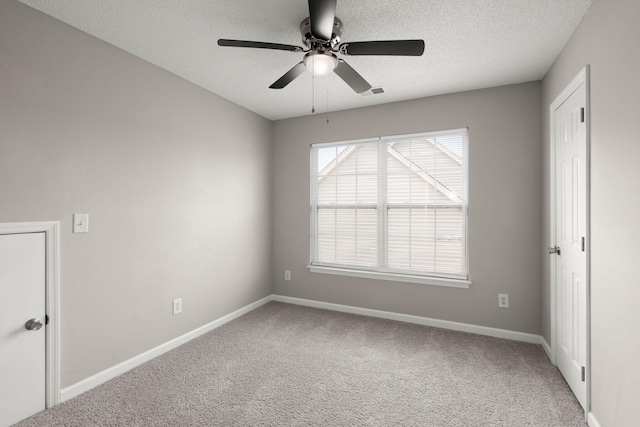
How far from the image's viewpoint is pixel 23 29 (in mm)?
1901

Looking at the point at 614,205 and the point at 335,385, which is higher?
the point at 614,205

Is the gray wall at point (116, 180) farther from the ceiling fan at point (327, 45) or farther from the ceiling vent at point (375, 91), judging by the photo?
the ceiling vent at point (375, 91)

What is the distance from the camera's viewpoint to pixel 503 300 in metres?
3.15

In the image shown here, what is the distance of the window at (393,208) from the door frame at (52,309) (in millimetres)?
2656

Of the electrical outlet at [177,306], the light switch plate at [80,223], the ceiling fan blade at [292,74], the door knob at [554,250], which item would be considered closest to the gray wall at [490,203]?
the door knob at [554,250]

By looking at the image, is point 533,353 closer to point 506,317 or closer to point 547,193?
point 506,317

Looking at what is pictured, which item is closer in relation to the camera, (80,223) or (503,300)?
(80,223)

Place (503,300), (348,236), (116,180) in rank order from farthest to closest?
(348,236) → (503,300) → (116,180)

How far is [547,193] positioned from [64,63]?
156 inches

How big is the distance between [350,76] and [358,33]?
0.31 m

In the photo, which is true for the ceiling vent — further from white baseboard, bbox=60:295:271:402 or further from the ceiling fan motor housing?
white baseboard, bbox=60:295:271:402

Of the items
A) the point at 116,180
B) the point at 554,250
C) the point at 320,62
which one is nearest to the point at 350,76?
the point at 320,62

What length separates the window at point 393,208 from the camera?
3414mm

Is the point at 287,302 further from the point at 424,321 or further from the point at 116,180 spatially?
the point at 116,180
